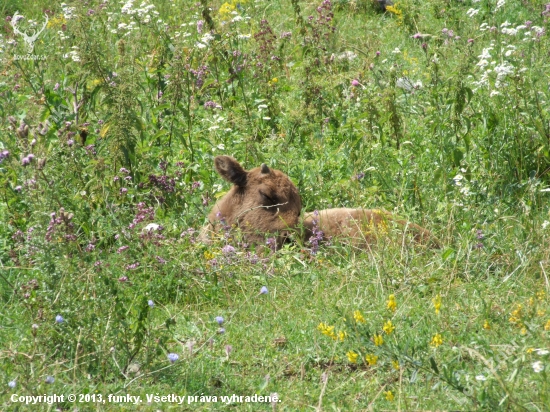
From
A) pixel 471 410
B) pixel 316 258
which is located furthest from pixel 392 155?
pixel 471 410

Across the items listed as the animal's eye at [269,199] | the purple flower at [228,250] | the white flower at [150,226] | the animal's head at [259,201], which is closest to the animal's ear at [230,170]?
the animal's head at [259,201]

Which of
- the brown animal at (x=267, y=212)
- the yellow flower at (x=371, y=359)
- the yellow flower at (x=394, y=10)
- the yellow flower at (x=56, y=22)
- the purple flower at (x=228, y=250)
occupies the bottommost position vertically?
the brown animal at (x=267, y=212)

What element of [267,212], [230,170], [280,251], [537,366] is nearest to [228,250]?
[280,251]

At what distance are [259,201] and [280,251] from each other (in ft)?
3.39

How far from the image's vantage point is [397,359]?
4051 millimetres

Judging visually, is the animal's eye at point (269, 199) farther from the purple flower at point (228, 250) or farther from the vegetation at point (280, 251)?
the purple flower at point (228, 250)

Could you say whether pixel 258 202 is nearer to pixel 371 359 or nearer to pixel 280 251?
pixel 280 251

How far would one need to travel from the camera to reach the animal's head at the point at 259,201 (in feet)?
23.4

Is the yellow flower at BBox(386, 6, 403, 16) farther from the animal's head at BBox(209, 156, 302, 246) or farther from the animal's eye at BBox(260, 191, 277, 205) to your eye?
the animal's eye at BBox(260, 191, 277, 205)

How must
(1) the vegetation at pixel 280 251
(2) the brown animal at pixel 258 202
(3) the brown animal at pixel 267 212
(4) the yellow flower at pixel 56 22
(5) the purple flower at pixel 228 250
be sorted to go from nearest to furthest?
(1) the vegetation at pixel 280 251
(5) the purple flower at pixel 228 250
(3) the brown animal at pixel 267 212
(2) the brown animal at pixel 258 202
(4) the yellow flower at pixel 56 22

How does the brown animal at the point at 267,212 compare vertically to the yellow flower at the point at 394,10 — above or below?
below

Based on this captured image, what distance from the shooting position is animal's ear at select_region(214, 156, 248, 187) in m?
7.27

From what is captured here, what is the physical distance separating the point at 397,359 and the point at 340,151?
4.11 metres

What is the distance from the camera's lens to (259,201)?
7.28m
